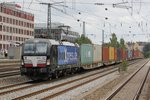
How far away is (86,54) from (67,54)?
9.18 metres

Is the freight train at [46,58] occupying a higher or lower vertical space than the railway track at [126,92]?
higher

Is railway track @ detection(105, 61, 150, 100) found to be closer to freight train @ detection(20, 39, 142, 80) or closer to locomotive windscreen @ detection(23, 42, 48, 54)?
freight train @ detection(20, 39, 142, 80)

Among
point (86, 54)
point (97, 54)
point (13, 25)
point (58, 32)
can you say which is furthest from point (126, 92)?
point (13, 25)

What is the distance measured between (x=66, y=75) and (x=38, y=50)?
7.67 metres

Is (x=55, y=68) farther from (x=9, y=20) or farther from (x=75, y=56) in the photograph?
(x=9, y=20)

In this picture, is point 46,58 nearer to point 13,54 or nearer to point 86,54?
point 86,54

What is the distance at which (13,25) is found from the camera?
118250 mm

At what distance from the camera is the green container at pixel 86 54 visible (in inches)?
1510

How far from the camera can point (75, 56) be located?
34.7 m

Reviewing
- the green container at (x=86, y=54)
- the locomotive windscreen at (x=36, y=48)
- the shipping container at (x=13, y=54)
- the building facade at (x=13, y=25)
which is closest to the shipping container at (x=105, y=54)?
the green container at (x=86, y=54)

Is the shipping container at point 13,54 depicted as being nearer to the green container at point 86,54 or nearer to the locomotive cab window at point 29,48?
the green container at point 86,54

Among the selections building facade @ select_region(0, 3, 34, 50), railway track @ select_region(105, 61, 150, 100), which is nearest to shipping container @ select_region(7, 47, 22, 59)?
building facade @ select_region(0, 3, 34, 50)

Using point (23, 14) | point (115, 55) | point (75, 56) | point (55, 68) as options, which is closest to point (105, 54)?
point (115, 55)

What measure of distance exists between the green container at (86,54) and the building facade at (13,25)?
64.1 m
